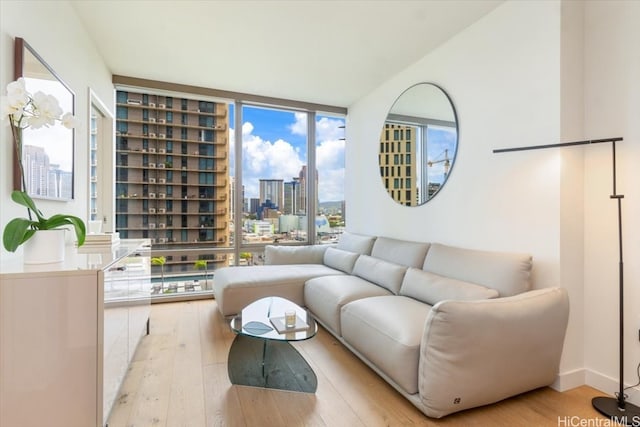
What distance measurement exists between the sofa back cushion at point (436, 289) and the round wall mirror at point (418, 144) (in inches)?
34.2

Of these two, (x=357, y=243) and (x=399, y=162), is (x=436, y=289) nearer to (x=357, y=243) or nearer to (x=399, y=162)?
(x=357, y=243)

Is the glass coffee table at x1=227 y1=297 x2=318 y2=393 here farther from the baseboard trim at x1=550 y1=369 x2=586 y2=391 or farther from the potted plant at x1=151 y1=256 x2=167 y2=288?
the potted plant at x1=151 y1=256 x2=167 y2=288

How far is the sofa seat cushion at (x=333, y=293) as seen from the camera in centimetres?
271

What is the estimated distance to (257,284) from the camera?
10.6ft

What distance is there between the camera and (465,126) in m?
2.72

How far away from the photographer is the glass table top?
1.98 metres

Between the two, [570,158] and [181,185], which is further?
[181,185]

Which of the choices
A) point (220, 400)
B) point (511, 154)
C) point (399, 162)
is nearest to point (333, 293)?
point (220, 400)

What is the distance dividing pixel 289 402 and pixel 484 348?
1149 millimetres

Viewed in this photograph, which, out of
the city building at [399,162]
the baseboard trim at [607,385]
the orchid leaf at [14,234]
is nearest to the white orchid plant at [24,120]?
the orchid leaf at [14,234]

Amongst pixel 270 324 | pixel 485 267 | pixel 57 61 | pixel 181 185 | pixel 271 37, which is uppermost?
pixel 271 37

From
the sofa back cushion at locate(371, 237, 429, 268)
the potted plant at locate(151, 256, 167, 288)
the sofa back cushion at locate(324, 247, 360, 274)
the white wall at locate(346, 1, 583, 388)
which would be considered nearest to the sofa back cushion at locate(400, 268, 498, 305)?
the sofa back cushion at locate(371, 237, 429, 268)

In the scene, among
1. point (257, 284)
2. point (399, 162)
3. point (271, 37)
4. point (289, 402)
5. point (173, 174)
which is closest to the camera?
point (289, 402)

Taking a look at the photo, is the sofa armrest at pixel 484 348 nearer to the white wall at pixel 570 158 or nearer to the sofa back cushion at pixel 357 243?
the white wall at pixel 570 158
